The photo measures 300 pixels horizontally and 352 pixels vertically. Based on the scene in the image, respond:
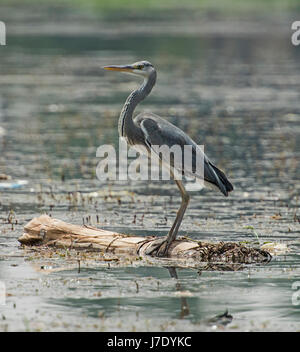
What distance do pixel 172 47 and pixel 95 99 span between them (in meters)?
13.6

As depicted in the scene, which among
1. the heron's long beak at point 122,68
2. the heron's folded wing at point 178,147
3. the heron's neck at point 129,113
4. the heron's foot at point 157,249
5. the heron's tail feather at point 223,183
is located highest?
the heron's long beak at point 122,68

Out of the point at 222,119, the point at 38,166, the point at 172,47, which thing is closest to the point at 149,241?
the point at 38,166

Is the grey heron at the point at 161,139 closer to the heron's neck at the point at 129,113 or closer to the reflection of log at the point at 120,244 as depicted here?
the heron's neck at the point at 129,113

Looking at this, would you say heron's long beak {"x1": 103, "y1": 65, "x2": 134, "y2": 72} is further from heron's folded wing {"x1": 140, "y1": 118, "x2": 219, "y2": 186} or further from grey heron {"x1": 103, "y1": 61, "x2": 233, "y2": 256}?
heron's folded wing {"x1": 140, "y1": 118, "x2": 219, "y2": 186}

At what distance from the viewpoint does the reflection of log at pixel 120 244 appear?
10016mm

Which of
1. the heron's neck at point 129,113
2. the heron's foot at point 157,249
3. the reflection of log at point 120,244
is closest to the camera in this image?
the reflection of log at point 120,244

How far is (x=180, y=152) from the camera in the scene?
10352 mm

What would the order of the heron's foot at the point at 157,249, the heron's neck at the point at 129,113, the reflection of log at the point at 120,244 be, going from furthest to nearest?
the heron's neck at the point at 129,113, the heron's foot at the point at 157,249, the reflection of log at the point at 120,244

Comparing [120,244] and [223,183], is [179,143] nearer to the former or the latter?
[223,183]

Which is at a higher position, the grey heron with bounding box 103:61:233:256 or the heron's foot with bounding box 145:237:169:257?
the grey heron with bounding box 103:61:233:256

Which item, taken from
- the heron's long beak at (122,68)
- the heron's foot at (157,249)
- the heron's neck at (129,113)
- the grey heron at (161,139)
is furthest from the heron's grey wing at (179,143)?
the heron's foot at (157,249)

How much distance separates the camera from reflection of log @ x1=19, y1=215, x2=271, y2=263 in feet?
32.9

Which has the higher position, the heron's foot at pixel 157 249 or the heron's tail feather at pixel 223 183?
the heron's tail feather at pixel 223 183

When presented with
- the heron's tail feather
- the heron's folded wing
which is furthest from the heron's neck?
the heron's tail feather
